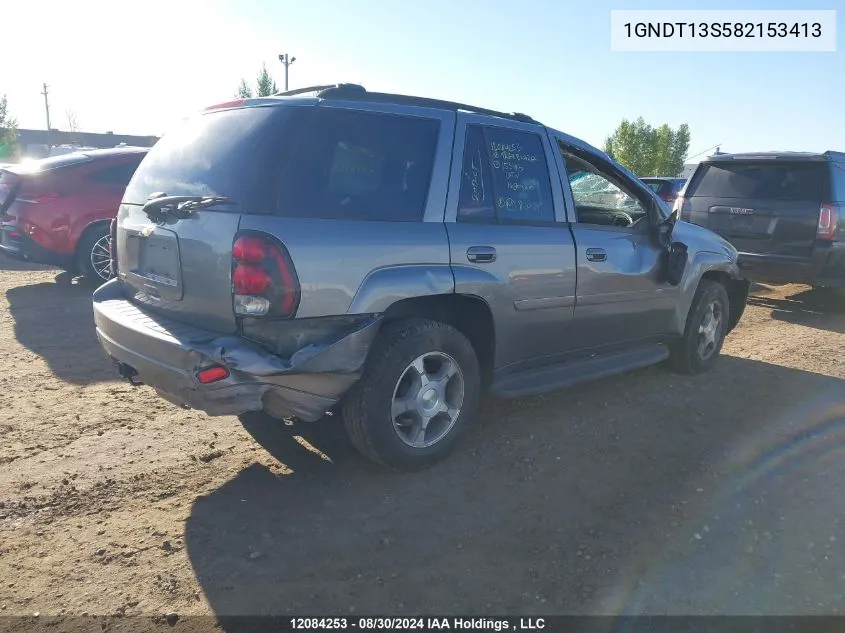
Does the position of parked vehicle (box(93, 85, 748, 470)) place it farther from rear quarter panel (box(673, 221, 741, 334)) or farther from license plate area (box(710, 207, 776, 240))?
license plate area (box(710, 207, 776, 240))

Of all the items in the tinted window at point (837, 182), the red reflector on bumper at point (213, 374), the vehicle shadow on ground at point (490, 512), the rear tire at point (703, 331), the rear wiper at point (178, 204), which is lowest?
Result: the vehicle shadow on ground at point (490, 512)

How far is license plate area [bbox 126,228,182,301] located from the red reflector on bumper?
0.55 m

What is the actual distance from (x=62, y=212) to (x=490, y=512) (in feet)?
22.2

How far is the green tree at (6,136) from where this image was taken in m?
40.8

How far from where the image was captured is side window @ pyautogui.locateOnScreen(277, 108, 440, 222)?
125 inches

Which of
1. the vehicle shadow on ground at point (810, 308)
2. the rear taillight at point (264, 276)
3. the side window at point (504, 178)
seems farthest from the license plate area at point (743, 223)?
the rear taillight at point (264, 276)

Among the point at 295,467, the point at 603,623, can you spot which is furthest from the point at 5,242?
the point at 603,623

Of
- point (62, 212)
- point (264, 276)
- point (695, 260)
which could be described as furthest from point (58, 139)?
point (264, 276)

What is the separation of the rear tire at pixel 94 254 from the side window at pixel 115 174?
0.60 meters

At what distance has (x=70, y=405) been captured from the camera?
178 inches

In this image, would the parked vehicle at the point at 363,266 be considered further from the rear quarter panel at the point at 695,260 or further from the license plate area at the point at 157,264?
the rear quarter panel at the point at 695,260

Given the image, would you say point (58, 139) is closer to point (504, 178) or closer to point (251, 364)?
point (504, 178)

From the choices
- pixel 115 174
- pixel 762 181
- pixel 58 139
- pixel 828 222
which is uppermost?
pixel 58 139

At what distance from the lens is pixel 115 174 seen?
832 cm
